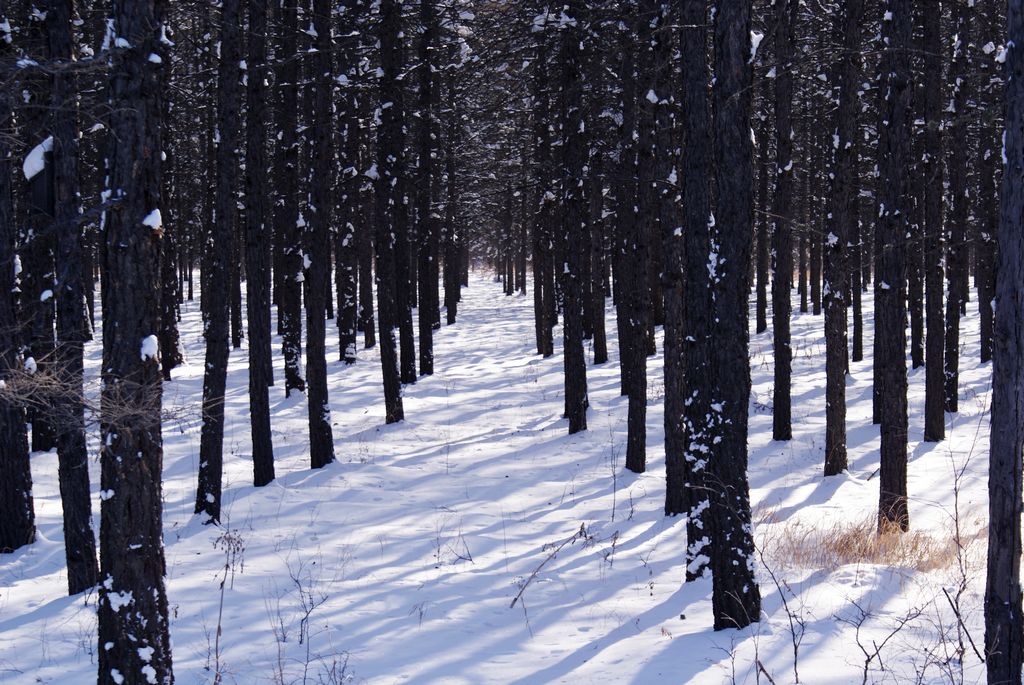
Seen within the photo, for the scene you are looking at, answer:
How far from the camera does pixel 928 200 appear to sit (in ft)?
54.6

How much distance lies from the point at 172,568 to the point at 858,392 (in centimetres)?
1851

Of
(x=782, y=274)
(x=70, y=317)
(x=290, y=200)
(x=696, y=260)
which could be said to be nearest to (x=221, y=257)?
(x=70, y=317)

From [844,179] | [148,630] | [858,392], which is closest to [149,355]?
[148,630]

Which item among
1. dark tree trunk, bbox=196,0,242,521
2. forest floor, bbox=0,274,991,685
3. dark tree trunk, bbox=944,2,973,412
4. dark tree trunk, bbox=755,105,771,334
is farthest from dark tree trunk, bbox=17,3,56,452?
dark tree trunk, bbox=755,105,771,334

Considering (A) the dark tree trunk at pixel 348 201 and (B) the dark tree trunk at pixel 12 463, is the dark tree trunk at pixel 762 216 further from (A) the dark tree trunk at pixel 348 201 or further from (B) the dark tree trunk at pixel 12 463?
(B) the dark tree trunk at pixel 12 463

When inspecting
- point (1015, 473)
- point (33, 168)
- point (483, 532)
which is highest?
point (33, 168)

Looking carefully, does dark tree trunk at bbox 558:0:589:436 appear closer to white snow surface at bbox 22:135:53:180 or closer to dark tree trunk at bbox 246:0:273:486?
dark tree trunk at bbox 246:0:273:486

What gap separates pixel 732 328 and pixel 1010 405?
7.30 feet

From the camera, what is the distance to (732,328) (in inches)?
288

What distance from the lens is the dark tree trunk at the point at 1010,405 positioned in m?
5.85

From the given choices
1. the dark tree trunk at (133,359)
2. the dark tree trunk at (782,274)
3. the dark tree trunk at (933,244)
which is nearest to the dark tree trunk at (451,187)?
the dark tree trunk at (782,274)

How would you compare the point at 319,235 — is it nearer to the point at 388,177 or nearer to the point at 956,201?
the point at 388,177

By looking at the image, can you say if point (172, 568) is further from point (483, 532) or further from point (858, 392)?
point (858, 392)

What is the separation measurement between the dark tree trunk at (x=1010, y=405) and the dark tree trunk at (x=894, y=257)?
5.27m
